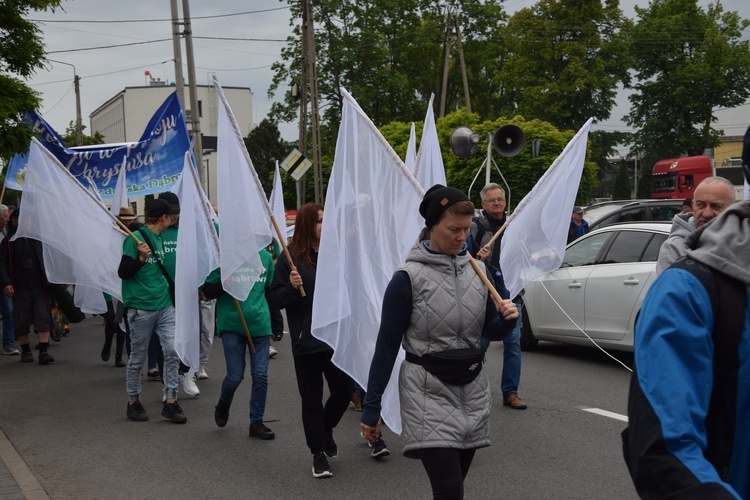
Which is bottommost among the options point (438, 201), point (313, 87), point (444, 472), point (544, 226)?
point (444, 472)

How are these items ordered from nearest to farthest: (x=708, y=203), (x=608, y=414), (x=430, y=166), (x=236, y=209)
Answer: (x=708, y=203) → (x=236, y=209) → (x=430, y=166) → (x=608, y=414)

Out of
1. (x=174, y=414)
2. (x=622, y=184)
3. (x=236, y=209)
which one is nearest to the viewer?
(x=236, y=209)

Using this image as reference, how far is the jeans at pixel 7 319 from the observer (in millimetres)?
12391

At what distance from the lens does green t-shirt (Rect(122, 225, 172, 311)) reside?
789 cm

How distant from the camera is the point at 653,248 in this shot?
31.0 feet

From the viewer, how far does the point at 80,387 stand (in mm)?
9742

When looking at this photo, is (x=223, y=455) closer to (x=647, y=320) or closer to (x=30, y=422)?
(x=30, y=422)

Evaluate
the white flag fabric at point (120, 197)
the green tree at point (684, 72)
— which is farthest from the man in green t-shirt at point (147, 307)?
the green tree at point (684, 72)

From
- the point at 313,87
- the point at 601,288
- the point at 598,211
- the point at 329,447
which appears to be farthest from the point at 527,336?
the point at 313,87

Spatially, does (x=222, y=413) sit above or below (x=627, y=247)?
below

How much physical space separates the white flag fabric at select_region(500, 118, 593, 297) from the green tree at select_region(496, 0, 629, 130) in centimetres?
4235

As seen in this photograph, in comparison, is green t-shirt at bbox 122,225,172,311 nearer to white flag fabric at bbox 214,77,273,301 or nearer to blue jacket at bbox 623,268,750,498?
white flag fabric at bbox 214,77,273,301

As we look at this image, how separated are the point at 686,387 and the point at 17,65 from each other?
30.6 feet

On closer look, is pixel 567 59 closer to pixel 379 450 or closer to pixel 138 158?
pixel 138 158
